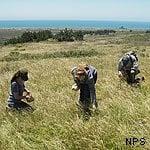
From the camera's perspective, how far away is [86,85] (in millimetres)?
8531

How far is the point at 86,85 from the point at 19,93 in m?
1.61

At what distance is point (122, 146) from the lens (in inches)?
228

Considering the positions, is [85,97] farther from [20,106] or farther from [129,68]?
[129,68]

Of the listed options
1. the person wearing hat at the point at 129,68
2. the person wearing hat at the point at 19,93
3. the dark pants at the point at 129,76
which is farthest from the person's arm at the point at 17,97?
the dark pants at the point at 129,76

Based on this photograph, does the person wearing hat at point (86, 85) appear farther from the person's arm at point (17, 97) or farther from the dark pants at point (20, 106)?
the person's arm at point (17, 97)

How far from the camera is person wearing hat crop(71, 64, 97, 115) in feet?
26.3

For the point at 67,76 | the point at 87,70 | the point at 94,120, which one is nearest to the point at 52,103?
the point at 87,70

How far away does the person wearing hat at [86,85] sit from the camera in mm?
8027

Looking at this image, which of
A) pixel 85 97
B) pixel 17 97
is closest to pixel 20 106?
pixel 17 97

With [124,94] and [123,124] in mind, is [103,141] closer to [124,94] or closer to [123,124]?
[123,124]

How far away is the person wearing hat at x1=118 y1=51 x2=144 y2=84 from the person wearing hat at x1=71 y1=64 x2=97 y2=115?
307 centimetres

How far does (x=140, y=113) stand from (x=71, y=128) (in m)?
1.24

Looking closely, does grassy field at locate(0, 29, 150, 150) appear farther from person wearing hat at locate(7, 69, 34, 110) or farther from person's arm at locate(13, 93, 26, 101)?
person's arm at locate(13, 93, 26, 101)

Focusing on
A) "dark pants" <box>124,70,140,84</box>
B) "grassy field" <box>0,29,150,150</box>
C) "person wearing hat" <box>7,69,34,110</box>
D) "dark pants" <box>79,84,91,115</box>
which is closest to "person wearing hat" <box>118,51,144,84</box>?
"dark pants" <box>124,70,140,84</box>
